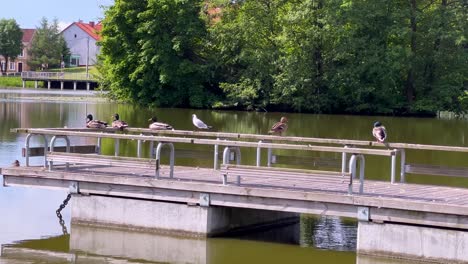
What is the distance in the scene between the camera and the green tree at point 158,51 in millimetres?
68000

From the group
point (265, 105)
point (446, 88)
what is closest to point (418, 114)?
point (446, 88)

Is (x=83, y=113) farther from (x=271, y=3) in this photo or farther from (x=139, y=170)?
(x=139, y=170)

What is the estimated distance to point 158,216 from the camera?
53.2 ft

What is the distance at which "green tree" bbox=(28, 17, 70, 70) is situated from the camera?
467ft

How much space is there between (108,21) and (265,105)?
45.1 feet

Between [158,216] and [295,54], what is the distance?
49.7 m

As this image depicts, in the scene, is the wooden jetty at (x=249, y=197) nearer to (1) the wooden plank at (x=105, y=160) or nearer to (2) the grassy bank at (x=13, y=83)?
(1) the wooden plank at (x=105, y=160)

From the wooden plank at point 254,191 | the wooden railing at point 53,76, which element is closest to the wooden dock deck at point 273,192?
the wooden plank at point 254,191

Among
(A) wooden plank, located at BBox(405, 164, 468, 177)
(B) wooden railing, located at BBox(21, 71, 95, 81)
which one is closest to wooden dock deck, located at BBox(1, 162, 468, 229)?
(A) wooden plank, located at BBox(405, 164, 468, 177)

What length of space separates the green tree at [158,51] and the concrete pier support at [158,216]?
50723 mm

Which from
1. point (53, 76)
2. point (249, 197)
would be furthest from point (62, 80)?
point (249, 197)

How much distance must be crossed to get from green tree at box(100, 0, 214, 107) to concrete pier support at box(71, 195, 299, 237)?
166ft

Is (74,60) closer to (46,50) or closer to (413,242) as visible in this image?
(46,50)

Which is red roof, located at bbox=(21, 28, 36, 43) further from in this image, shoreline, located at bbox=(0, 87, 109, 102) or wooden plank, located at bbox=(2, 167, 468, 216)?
wooden plank, located at bbox=(2, 167, 468, 216)
